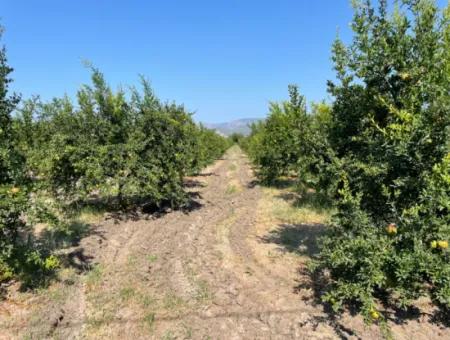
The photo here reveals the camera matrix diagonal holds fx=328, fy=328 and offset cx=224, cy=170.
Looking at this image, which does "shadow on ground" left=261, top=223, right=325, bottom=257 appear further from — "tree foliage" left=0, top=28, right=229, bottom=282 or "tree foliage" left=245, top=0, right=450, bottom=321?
"tree foliage" left=0, top=28, right=229, bottom=282

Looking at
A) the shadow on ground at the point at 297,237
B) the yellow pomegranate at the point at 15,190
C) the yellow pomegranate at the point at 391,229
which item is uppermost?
the yellow pomegranate at the point at 15,190

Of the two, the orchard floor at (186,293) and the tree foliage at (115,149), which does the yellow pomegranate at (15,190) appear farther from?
the tree foliage at (115,149)

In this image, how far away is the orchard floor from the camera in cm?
425

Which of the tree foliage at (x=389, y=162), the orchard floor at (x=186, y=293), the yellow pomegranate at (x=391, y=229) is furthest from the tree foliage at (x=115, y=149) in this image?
the yellow pomegranate at (x=391, y=229)

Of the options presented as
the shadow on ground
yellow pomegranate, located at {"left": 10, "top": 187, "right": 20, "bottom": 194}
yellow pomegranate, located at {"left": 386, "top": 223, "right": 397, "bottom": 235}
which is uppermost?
yellow pomegranate, located at {"left": 10, "top": 187, "right": 20, "bottom": 194}

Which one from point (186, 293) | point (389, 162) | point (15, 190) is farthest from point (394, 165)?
point (15, 190)

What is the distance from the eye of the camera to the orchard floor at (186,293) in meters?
4.25

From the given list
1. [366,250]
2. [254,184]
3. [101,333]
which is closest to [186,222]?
[101,333]

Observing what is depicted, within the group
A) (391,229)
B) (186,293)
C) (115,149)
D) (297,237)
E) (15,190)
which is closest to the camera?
(391,229)

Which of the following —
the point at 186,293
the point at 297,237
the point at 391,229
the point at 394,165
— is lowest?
the point at 297,237

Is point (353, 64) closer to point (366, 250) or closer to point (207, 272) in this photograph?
point (366, 250)

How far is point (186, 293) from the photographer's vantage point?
5.23m

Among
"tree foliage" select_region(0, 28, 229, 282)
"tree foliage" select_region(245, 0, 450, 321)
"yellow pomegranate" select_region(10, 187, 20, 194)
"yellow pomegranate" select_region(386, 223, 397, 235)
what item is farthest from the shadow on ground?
"yellow pomegranate" select_region(10, 187, 20, 194)

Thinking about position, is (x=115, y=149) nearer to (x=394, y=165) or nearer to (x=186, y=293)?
(x=186, y=293)
